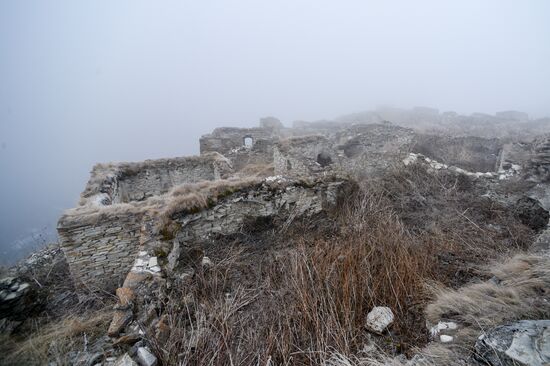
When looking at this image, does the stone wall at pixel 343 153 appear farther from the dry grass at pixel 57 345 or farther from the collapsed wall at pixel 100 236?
the dry grass at pixel 57 345

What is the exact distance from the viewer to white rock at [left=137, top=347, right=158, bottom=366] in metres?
2.19

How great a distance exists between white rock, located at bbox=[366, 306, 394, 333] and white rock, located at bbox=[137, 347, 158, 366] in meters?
2.22

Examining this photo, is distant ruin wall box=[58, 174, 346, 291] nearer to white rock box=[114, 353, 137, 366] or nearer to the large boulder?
white rock box=[114, 353, 137, 366]

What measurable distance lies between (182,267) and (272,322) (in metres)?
2.17

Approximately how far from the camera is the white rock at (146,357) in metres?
2.19

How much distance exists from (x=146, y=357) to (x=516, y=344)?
116 inches

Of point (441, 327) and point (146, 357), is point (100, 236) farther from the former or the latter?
point (441, 327)

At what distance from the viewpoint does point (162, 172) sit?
934 centimetres

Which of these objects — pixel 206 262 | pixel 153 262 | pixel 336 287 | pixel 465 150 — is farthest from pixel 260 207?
pixel 465 150

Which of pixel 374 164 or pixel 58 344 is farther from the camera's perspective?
pixel 374 164

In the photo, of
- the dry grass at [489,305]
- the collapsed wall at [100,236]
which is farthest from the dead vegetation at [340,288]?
the collapsed wall at [100,236]

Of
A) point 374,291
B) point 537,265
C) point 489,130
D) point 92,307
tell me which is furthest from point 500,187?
point 489,130

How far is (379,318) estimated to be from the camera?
9.08 ft

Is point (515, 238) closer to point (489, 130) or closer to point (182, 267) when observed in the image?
point (182, 267)
